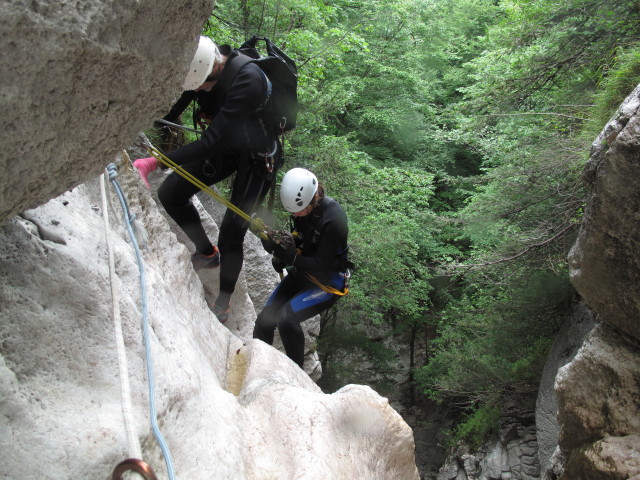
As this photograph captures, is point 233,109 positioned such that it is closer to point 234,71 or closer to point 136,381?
point 234,71

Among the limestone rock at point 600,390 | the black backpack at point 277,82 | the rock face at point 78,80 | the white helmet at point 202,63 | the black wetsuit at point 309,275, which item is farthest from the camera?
the limestone rock at point 600,390

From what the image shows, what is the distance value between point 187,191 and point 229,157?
1.47 ft

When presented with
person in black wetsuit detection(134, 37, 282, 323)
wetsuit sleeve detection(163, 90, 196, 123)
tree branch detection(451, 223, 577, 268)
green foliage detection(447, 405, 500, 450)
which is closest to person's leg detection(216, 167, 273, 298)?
person in black wetsuit detection(134, 37, 282, 323)

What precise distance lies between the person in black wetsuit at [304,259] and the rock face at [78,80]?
9.29ft

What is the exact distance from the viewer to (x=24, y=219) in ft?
7.36

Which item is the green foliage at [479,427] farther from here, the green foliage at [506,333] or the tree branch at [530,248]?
the tree branch at [530,248]

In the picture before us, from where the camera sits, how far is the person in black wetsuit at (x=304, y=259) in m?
4.81

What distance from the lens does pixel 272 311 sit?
518cm

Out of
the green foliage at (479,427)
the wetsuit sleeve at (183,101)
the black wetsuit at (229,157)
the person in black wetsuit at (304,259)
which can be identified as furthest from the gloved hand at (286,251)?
the green foliage at (479,427)

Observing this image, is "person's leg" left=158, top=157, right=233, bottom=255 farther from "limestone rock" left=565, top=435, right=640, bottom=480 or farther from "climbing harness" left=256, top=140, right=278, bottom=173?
"limestone rock" left=565, top=435, right=640, bottom=480

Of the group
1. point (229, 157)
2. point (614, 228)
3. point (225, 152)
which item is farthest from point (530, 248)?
point (225, 152)

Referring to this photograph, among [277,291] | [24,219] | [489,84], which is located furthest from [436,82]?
[24,219]

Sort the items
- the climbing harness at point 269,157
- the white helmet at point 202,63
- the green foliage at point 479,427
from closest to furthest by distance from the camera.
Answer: the white helmet at point 202,63, the climbing harness at point 269,157, the green foliage at point 479,427

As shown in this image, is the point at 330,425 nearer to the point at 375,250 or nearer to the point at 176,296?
the point at 176,296
